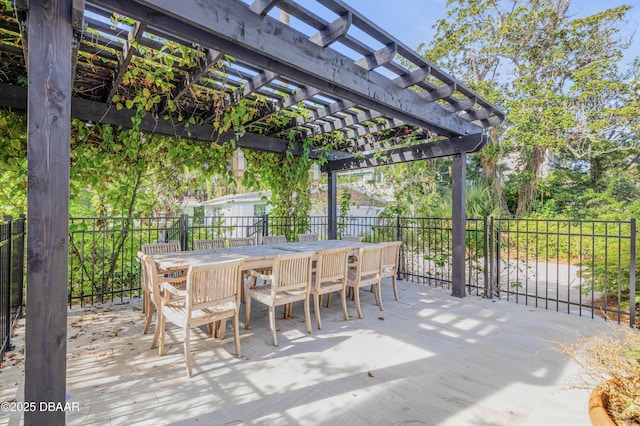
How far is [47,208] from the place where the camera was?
1.64 m

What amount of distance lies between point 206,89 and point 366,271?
331cm

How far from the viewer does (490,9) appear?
33.6ft

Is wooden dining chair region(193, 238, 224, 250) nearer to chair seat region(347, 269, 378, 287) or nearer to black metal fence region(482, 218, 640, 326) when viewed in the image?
chair seat region(347, 269, 378, 287)

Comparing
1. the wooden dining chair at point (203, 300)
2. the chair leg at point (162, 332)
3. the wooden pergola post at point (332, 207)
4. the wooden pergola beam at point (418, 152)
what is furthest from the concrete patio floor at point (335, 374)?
the wooden pergola post at point (332, 207)

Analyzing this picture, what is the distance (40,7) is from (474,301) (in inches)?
223

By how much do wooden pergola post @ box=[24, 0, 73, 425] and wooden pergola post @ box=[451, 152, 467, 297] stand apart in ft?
16.6

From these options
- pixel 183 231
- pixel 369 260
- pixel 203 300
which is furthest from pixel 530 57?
pixel 203 300

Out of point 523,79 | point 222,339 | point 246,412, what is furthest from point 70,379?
point 523,79

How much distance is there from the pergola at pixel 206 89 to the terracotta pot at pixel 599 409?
8.44 feet

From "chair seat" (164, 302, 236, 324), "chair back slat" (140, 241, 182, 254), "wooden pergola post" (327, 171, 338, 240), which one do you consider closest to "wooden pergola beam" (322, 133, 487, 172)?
"wooden pergola post" (327, 171, 338, 240)

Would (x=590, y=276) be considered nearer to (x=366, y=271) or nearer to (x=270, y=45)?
(x=366, y=271)

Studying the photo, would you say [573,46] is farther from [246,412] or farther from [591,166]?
[246,412]

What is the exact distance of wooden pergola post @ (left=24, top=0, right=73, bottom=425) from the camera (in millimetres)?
1601

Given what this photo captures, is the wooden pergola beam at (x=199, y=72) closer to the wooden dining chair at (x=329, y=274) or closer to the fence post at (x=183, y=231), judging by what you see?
the fence post at (x=183, y=231)
